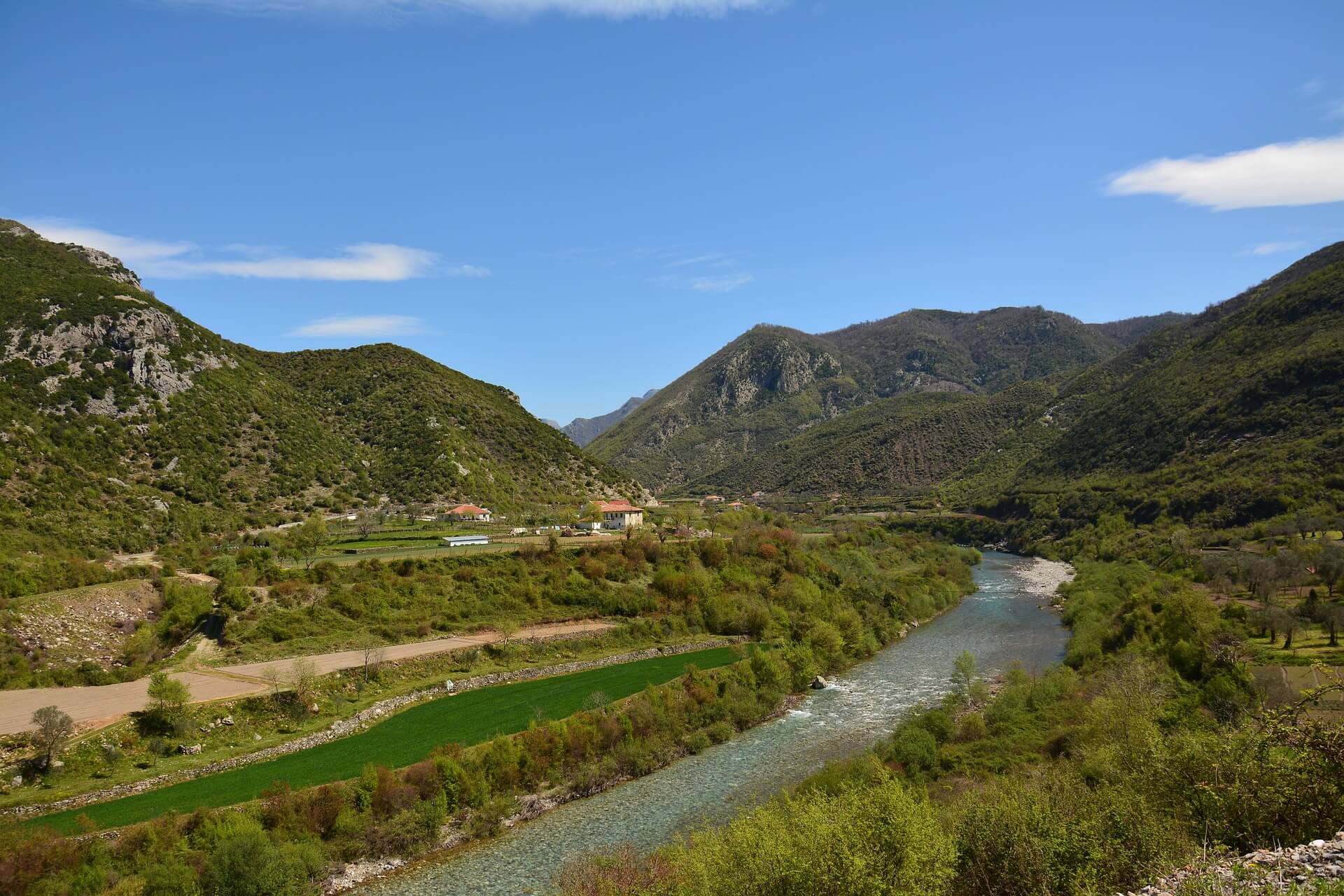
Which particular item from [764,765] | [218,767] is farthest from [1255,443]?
[218,767]

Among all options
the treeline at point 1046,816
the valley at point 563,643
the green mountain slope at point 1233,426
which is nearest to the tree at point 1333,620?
the valley at point 563,643

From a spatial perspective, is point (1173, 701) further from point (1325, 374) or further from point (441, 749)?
point (1325, 374)

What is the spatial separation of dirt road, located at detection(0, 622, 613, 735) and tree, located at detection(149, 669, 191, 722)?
1143 millimetres

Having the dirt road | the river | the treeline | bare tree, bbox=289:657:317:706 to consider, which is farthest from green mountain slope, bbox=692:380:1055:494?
bare tree, bbox=289:657:317:706

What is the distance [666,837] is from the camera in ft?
81.3

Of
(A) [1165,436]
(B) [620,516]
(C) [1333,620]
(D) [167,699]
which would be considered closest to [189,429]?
(B) [620,516]

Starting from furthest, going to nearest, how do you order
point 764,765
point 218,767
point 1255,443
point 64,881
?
point 1255,443 < point 764,765 < point 218,767 < point 64,881

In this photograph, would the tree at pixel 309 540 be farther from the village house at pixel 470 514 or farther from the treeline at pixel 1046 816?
the treeline at pixel 1046 816

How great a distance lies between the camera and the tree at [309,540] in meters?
49.8

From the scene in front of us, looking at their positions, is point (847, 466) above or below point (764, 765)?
above

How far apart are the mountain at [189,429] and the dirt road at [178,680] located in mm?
16393

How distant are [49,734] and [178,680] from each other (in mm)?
7690

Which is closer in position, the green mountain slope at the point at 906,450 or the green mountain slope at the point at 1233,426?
the green mountain slope at the point at 1233,426

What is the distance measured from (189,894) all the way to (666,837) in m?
14.2
